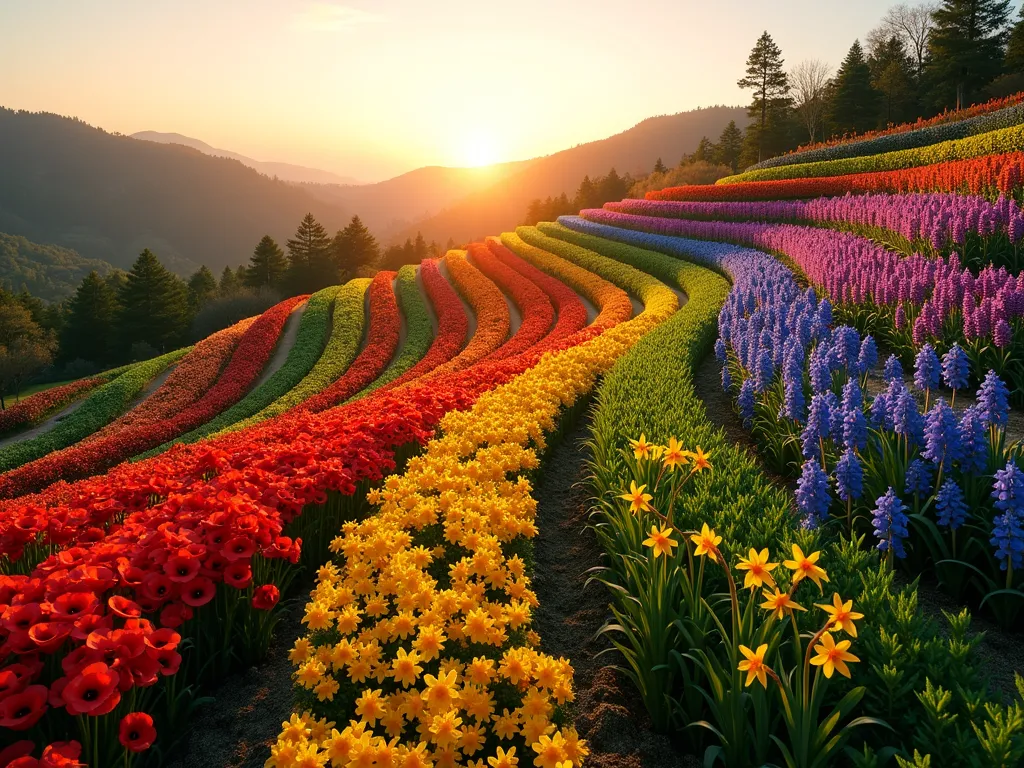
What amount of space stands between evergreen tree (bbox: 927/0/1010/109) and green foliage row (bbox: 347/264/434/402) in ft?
125

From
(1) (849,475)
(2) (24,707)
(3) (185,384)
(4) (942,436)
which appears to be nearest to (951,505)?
(4) (942,436)

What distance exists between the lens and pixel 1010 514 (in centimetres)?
381

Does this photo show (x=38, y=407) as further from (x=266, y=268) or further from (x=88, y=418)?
(x=266, y=268)

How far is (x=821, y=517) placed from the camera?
4.55 meters

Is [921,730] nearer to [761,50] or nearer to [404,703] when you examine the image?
[404,703]

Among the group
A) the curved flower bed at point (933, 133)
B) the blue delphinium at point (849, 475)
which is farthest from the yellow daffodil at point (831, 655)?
the curved flower bed at point (933, 133)

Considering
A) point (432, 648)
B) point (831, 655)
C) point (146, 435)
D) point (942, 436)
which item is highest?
point (831, 655)

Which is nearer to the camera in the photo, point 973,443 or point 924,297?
point 973,443

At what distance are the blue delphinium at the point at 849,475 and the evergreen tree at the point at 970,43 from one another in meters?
49.0

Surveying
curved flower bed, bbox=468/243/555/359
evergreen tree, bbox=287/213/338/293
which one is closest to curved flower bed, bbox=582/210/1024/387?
curved flower bed, bbox=468/243/555/359

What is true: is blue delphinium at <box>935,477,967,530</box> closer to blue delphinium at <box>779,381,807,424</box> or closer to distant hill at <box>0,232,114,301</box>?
blue delphinium at <box>779,381,807,424</box>

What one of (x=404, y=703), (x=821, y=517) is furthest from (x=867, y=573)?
(x=404, y=703)

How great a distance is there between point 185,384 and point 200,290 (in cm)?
5719

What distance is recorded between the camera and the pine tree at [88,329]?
5834 cm
